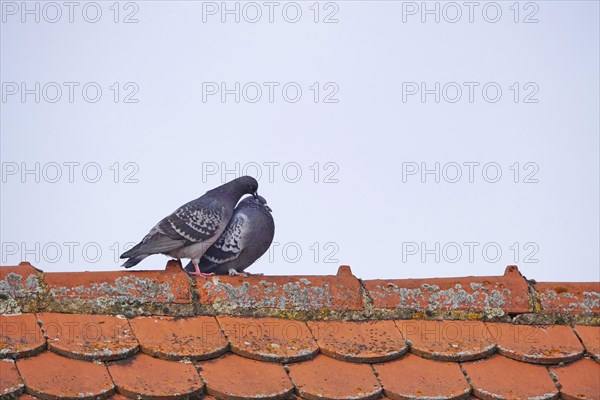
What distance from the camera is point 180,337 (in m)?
4.32

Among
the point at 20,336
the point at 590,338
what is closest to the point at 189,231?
the point at 20,336

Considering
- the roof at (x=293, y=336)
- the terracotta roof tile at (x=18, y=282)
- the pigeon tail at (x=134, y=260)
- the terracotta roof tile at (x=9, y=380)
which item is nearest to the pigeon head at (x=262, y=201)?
the pigeon tail at (x=134, y=260)

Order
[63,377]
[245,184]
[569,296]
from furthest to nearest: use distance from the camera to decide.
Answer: [245,184] → [569,296] → [63,377]

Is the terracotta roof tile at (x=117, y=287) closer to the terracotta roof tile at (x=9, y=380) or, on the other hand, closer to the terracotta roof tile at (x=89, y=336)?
the terracotta roof tile at (x=89, y=336)

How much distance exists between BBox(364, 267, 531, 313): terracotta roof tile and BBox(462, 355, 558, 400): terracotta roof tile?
1.27 feet

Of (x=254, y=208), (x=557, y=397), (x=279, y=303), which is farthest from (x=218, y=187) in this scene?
(x=557, y=397)

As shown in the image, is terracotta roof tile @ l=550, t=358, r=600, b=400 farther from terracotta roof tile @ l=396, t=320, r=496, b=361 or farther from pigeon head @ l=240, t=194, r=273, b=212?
pigeon head @ l=240, t=194, r=273, b=212

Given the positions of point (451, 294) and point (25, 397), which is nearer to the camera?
point (25, 397)

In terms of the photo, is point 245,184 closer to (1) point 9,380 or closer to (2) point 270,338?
(2) point 270,338

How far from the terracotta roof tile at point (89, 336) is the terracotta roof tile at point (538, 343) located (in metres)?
1.62

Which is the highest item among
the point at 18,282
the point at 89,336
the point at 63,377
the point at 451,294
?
the point at 18,282

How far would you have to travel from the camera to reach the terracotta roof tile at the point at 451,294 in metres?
4.72

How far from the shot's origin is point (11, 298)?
439 cm

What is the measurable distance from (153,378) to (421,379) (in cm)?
110
